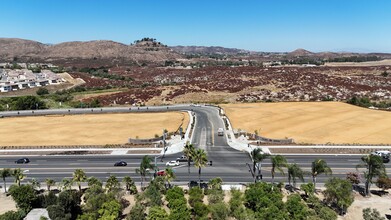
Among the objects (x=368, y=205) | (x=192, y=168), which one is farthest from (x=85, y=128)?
(x=368, y=205)

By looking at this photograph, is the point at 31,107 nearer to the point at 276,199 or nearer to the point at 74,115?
the point at 74,115

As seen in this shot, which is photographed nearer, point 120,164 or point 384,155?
point 120,164

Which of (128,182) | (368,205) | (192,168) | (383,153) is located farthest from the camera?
(383,153)

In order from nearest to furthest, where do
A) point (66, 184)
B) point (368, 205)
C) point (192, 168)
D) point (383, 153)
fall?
point (368, 205), point (66, 184), point (192, 168), point (383, 153)

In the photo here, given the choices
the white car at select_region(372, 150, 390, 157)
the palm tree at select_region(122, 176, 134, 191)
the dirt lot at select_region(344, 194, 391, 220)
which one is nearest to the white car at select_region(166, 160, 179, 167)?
the palm tree at select_region(122, 176, 134, 191)

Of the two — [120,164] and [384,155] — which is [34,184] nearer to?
[120,164]

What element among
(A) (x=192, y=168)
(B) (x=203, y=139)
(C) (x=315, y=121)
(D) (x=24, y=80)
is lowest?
(A) (x=192, y=168)

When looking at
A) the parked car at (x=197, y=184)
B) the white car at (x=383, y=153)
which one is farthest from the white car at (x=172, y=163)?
the white car at (x=383, y=153)
